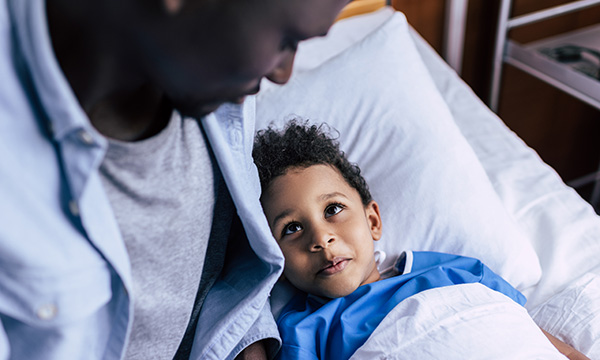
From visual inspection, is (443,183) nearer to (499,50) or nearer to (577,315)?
(577,315)

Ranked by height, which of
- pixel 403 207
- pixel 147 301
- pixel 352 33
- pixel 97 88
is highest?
pixel 97 88

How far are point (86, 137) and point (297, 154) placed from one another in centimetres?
52

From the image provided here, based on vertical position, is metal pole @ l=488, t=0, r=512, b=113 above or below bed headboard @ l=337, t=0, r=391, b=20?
below

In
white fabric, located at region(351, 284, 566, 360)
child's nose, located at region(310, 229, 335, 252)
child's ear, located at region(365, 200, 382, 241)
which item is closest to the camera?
white fabric, located at region(351, 284, 566, 360)

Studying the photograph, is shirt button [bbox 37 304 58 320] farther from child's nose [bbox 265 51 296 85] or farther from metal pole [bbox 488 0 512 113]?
metal pole [bbox 488 0 512 113]

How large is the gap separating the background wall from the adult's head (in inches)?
46.2

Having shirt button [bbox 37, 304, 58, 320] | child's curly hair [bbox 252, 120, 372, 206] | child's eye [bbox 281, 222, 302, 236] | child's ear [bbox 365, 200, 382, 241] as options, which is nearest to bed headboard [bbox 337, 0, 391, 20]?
child's curly hair [bbox 252, 120, 372, 206]

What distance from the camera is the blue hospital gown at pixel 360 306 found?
853mm

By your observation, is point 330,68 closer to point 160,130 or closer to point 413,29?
point 413,29

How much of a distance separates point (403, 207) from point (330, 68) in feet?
1.10

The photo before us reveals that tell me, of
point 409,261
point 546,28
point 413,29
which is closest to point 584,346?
point 409,261

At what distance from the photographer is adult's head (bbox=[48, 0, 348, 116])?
42 cm

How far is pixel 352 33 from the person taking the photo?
1.43 meters

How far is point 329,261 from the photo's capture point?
87 centimetres
